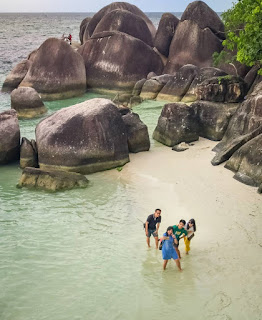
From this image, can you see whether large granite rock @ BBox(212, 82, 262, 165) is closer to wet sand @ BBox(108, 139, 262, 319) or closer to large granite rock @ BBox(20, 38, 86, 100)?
wet sand @ BBox(108, 139, 262, 319)

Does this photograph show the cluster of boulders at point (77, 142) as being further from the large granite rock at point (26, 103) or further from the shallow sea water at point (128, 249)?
Answer: the large granite rock at point (26, 103)

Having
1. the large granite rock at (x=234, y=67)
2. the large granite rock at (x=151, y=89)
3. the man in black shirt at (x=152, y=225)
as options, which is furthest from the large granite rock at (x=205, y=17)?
the man in black shirt at (x=152, y=225)

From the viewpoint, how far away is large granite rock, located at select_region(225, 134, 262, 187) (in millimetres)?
13859

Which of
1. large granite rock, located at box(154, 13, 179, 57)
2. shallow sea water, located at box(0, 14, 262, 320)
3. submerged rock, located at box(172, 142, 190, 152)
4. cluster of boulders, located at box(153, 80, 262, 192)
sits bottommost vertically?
shallow sea water, located at box(0, 14, 262, 320)

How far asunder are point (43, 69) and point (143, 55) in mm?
6996

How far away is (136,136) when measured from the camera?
1731 centimetres

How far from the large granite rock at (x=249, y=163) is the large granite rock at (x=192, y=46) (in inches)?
596

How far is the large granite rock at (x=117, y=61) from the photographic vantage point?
2944cm

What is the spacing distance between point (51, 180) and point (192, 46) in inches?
723

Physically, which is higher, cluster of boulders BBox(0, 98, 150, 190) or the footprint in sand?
cluster of boulders BBox(0, 98, 150, 190)

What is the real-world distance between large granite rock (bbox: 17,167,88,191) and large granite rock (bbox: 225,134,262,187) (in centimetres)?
518

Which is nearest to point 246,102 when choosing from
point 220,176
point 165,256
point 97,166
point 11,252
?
point 220,176

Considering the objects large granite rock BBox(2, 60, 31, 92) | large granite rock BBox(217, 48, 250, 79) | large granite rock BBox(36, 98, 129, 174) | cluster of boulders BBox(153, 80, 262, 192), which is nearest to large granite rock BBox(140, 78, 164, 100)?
large granite rock BBox(217, 48, 250, 79)

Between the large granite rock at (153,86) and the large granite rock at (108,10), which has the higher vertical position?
the large granite rock at (108,10)
